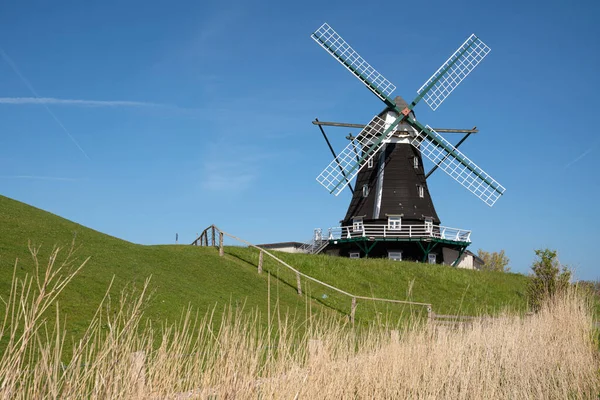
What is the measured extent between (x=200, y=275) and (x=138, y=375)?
48.8 ft

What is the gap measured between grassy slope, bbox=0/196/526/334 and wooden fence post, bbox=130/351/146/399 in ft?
16.6

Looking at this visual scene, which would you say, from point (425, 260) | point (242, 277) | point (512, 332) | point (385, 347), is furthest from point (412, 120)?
point (385, 347)

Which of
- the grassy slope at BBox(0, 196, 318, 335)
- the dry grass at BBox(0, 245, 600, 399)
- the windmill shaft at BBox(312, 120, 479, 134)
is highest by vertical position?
the windmill shaft at BBox(312, 120, 479, 134)

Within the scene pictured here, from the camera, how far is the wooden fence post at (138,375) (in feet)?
13.6

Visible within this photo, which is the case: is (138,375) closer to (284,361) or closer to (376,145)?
(284,361)

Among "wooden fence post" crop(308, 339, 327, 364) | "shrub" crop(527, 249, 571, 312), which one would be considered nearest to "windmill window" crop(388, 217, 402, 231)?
"shrub" crop(527, 249, 571, 312)

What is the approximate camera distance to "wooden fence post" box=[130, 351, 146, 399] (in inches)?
163

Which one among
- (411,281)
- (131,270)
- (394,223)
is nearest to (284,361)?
(131,270)

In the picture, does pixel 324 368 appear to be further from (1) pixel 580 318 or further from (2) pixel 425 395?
(1) pixel 580 318

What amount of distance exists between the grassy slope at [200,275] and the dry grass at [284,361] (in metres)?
1.44

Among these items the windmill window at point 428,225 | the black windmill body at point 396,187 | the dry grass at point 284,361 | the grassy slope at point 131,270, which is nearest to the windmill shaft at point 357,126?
the black windmill body at point 396,187

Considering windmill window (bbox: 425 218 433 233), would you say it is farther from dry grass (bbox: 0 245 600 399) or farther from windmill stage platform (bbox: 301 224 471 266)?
dry grass (bbox: 0 245 600 399)

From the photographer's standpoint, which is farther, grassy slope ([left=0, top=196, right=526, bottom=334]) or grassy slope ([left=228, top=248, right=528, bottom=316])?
grassy slope ([left=228, top=248, right=528, bottom=316])

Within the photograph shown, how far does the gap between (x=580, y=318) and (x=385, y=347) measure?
26.0 feet
